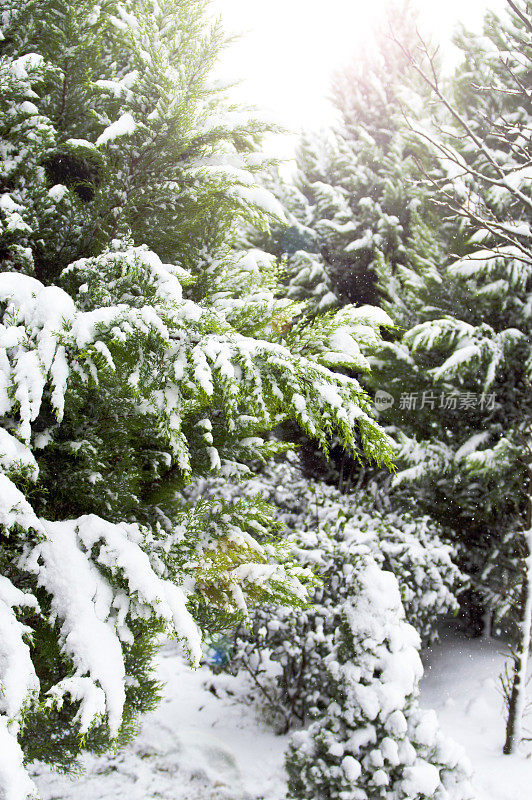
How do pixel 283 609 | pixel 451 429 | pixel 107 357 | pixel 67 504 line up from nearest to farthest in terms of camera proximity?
pixel 107 357
pixel 67 504
pixel 283 609
pixel 451 429

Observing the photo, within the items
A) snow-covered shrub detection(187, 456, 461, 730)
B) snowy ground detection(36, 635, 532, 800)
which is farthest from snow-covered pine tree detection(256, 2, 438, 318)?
snowy ground detection(36, 635, 532, 800)

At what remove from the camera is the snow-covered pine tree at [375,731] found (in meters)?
2.49

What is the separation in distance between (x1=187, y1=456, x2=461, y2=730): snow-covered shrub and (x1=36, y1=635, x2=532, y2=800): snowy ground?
34 centimetres

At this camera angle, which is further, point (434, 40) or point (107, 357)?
point (434, 40)

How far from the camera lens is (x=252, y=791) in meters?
3.32

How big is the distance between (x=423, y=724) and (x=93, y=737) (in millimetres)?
1639

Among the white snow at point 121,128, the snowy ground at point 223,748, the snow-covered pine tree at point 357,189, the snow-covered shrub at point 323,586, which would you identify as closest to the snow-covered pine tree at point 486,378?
the snow-covered shrub at point 323,586

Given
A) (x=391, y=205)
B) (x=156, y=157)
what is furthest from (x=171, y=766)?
(x=391, y=205)

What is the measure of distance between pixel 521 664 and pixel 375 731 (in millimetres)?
1932

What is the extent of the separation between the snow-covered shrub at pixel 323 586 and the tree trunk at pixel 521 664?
81 centimetres

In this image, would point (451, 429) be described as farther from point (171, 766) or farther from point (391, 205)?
point (171, 766)

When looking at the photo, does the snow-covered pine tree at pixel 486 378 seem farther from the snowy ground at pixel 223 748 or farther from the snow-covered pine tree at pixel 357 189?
the snow-covered pine tree at pixel 357 189

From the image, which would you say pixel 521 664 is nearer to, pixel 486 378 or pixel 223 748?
pixel 223 748

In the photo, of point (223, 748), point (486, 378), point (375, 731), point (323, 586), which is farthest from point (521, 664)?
point (486, 378)
